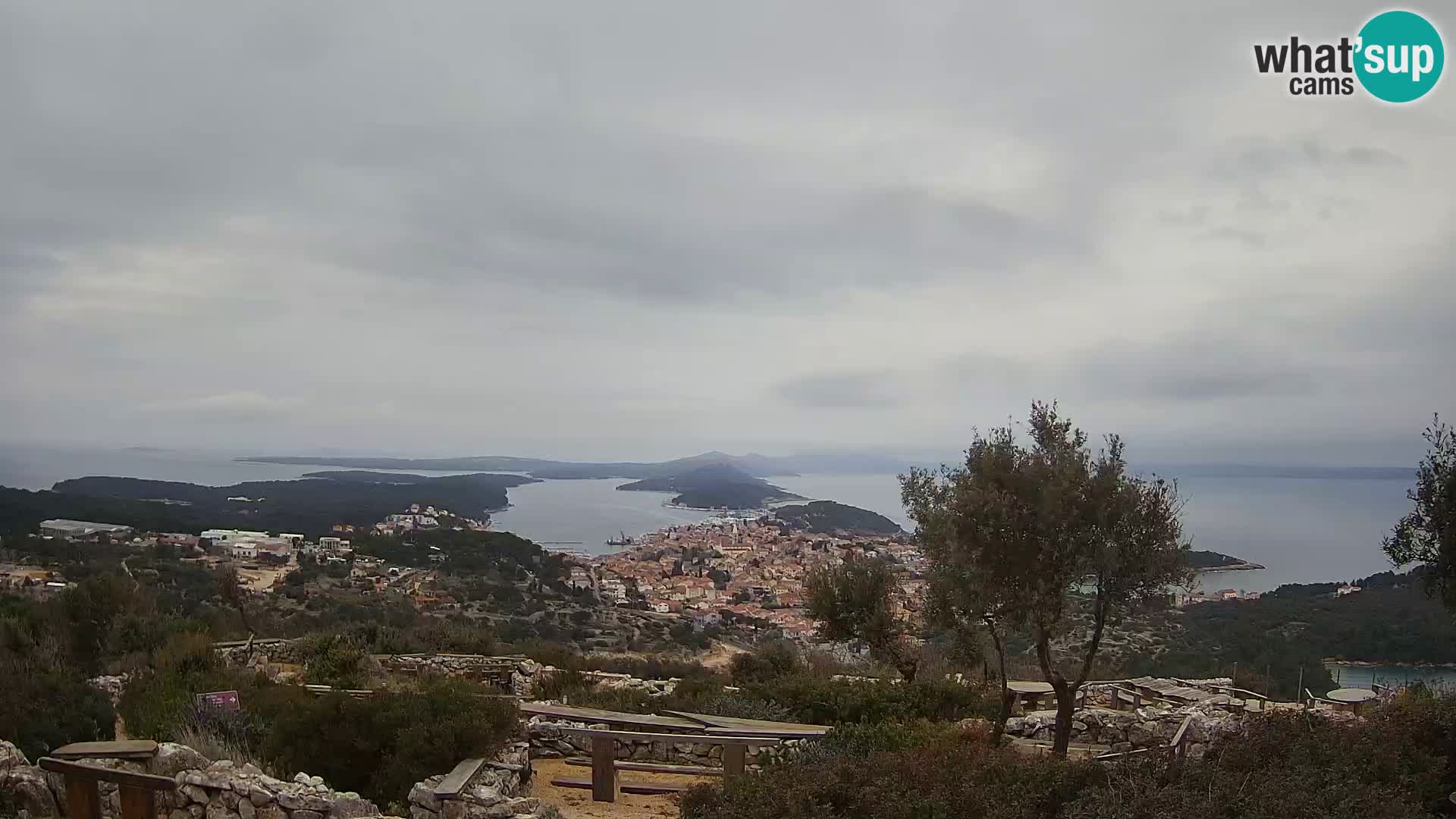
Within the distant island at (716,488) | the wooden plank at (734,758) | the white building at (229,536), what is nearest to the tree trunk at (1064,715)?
the wooden plank at (734,758)

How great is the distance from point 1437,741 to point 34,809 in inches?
491

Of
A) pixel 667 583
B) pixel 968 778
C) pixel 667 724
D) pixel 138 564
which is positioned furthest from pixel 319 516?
pixel 968 778

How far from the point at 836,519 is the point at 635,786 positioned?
36.3 metres

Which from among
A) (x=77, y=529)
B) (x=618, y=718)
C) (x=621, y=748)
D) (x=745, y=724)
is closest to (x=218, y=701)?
(x=618, y=718)

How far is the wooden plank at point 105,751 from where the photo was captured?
642 centimetres

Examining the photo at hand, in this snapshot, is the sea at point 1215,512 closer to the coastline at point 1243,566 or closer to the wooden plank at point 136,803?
the coastline at point 1243,566

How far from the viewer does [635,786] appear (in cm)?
816

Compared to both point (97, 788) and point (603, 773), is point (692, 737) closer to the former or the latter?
point (603, 773)

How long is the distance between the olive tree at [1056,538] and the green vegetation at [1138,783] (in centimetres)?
155

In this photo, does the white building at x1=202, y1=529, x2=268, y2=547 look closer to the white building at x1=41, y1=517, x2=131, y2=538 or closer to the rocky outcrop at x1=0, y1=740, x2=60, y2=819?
the white building at x1=41, y1=517, x2=131, y2=538

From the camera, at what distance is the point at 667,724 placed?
891 cm

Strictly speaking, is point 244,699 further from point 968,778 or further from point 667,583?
point 667,583

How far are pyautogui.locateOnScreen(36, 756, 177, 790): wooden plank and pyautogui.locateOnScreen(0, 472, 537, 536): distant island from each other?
93.8 ft

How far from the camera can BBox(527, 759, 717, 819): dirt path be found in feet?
24.5
